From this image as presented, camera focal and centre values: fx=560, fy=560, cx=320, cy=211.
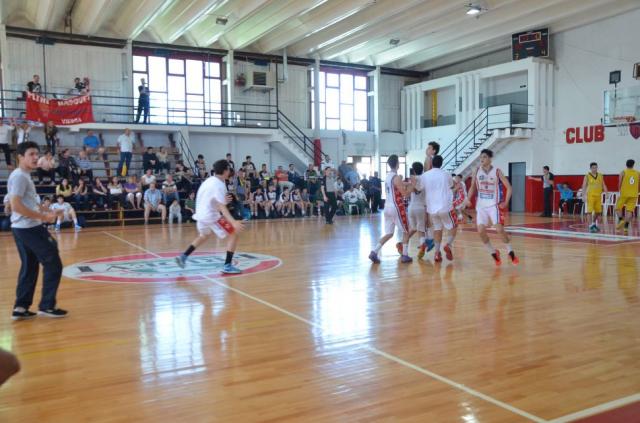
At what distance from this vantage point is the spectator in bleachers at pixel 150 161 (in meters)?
A: 19.3

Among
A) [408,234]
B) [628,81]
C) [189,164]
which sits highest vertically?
[628,81]

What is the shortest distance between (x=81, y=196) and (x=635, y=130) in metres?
19.0

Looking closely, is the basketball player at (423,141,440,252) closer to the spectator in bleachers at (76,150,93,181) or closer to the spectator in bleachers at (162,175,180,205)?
the spectator in bleachers at (162,175,180,205)

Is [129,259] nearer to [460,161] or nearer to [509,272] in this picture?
[509,272]

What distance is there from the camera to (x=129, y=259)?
31.0ft

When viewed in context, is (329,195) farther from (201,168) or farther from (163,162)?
(163,162)

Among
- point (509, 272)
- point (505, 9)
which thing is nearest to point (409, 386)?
point (509, 272)

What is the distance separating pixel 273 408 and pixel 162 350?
1.48 m

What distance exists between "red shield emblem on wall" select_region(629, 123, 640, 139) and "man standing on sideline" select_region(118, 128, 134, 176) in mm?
17905

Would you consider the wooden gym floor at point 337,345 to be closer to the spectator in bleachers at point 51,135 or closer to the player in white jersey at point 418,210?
the player in white jersey at point 418,210

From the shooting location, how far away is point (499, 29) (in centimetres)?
2302

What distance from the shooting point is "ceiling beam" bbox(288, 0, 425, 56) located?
20.0 m

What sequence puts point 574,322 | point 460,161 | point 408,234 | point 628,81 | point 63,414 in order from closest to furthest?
point 63,414, point 574,322, point 408,234, point 628,81, point 460,161

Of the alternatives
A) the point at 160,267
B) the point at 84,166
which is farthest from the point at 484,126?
the point at 160,267
